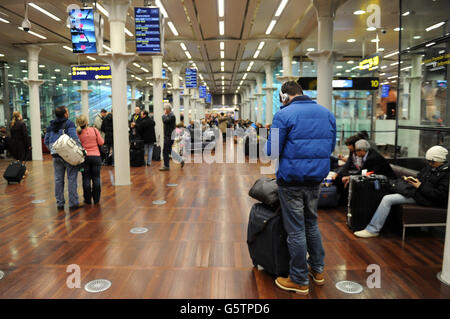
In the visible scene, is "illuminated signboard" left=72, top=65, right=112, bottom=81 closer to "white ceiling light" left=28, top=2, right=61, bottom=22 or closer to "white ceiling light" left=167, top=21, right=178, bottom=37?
"white ceiling light" left=28, top=2, right=61, bottom=22

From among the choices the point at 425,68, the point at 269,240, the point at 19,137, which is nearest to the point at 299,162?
the point at 269,240

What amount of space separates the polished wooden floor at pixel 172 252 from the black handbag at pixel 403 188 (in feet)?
1.83

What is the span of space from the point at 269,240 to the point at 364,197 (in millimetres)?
1928

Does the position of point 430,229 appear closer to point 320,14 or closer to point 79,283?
A: point 79,283

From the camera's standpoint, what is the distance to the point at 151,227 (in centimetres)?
496

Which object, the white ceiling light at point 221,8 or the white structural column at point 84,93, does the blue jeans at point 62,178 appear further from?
the white structural column at point 84,93

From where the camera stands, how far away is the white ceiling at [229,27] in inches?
408

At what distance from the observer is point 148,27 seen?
891cm

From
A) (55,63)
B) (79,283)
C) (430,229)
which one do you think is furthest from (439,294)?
(55,63)

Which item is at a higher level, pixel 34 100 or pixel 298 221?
pixel 34 100

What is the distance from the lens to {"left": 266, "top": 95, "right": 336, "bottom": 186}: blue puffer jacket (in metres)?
2.88

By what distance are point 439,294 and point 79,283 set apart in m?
3.07

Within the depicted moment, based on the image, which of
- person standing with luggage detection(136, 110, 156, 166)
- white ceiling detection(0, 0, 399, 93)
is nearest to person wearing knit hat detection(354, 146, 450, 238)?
white ceiling detection(0, 0, 399, 93)

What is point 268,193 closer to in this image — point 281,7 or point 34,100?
point 281,7
